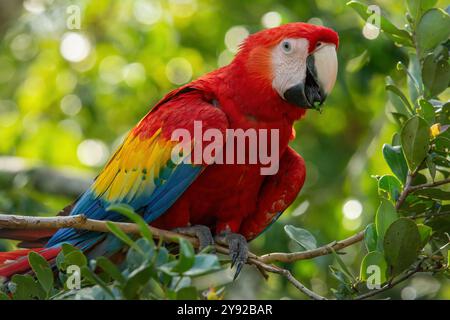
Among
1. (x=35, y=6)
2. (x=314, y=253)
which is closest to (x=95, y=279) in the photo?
(x=314, y=253)

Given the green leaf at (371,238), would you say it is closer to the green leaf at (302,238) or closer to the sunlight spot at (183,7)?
the green leaf at (302,238)

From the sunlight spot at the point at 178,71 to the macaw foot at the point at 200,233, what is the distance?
2936 mm

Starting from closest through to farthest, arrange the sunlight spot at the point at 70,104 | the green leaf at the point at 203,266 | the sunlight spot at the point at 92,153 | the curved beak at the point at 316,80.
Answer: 1. the green leaf at the point at 203,266
2. the curved beak at the point at 316,80
3. the sunlight spot at the point at 92,153
4. the sunlight spot at the point at 70,104

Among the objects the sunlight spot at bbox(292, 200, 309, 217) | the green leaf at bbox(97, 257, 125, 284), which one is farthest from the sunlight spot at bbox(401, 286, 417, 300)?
the green leaf at bbox(97, 257, 125, 284)

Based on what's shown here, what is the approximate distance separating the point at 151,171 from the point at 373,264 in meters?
0.89

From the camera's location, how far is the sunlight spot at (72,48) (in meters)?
5.32

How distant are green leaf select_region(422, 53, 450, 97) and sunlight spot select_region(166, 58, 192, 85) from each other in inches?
127

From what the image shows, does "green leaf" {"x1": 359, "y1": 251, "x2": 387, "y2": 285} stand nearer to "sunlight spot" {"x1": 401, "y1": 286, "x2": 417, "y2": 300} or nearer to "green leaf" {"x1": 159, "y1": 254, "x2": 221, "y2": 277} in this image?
"green leaf" {"x1": 159, "y1": 254, "x2": 221, "y2": 277}

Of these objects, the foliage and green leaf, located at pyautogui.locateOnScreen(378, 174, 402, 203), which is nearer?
the foliage

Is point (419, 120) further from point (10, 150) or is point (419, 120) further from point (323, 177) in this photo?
point (10, 150)

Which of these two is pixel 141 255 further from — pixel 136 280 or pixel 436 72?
pixel 436 72

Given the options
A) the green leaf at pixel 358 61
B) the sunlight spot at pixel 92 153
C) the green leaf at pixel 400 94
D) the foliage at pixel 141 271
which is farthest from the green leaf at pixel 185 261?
the sunlight spot at pixel 92 153

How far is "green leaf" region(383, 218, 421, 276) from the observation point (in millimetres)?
2096

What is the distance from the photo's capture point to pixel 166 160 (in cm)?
262
